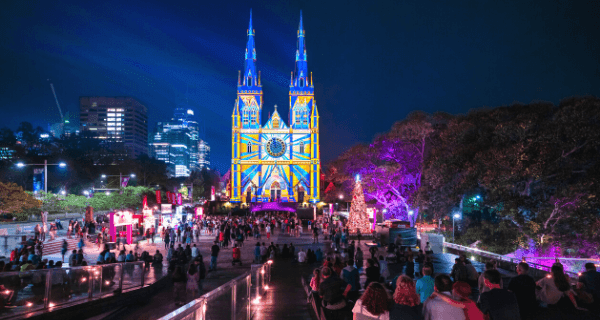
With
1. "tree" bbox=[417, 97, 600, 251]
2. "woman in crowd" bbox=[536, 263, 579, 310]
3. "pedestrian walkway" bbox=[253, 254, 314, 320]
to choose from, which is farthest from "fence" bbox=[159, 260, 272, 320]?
"tree" bbox=[417, 97, 600, 251]

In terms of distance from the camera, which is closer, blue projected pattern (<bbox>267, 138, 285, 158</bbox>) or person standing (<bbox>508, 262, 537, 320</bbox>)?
person standing (<bbox>508, 262, 537, 320</bbox>)

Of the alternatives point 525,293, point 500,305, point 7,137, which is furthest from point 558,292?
point 7,137

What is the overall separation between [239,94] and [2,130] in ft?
133

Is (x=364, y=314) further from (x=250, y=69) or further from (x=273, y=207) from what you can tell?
(x=250, y=69)

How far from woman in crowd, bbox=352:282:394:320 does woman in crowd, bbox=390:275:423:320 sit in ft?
0.51

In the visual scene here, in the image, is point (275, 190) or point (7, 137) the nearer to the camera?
point (7, 137)

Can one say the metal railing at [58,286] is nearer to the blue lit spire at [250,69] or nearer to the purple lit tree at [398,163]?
the purple lit tree at [398,163]

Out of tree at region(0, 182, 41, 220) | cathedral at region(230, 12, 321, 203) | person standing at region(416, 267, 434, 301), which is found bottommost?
person standing at region(416, 267, 434, 301)

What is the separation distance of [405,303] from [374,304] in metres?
0.43

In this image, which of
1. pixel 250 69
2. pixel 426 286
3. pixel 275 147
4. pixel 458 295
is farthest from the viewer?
pixel 250 69

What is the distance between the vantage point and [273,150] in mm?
67750

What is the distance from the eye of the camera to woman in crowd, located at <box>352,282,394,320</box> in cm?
394

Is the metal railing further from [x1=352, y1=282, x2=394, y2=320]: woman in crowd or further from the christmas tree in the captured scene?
the christmas tree

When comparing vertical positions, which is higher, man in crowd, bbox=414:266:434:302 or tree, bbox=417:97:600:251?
tree, bbox=417:97:600:251
